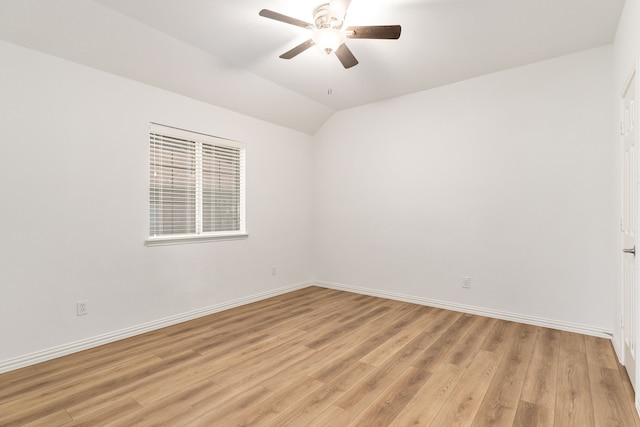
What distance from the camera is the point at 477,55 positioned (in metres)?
3.25

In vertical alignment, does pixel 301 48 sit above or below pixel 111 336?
above

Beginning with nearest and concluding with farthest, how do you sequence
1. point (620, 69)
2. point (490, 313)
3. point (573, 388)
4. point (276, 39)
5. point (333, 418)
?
point (333, 418) < point (573, 388) < point (620, 69) < point (276, 39) < point (490, 313)

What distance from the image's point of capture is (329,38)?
2324 millimetres

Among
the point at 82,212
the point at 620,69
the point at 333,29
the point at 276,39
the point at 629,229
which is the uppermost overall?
the point at 276,39

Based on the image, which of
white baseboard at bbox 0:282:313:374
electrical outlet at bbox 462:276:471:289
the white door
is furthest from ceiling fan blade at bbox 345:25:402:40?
white baseboard at bbox 0:282:313:374

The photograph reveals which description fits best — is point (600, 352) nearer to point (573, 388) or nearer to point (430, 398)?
point (573, 388)

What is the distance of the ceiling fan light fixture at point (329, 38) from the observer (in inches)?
90.6

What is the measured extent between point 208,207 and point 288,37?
2159mm

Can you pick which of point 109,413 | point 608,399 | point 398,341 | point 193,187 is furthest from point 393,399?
point 193,187

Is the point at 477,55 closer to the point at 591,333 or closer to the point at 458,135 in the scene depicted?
the point at 458,135

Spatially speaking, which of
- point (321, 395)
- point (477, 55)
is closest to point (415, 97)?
point (477, 55)

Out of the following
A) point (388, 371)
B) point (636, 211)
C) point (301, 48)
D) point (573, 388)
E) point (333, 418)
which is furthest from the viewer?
point (301, 48)

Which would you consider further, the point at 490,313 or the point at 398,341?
the point at 490,313

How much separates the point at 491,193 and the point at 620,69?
4.92ft
